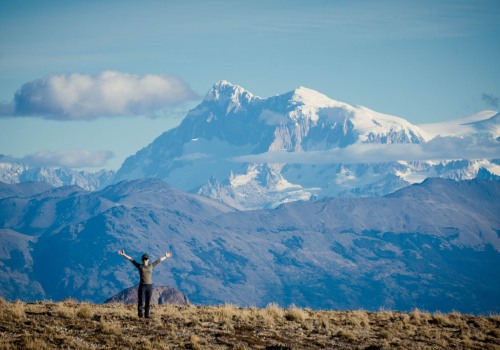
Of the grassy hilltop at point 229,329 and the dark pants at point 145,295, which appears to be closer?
the grassy hilltop at point 229,329

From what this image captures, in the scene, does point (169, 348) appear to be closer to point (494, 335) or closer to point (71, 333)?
point (71, 333)

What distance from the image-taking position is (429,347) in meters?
40.8

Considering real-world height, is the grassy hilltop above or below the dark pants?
below

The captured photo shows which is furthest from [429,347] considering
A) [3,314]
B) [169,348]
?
[3,314]

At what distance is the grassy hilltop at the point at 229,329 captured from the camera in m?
38.2

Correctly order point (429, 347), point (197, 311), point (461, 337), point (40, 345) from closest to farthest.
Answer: point (40, 345) → point (429, 347) → point (461, 337) → point (197, 311)

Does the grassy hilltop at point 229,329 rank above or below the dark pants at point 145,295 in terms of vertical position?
below

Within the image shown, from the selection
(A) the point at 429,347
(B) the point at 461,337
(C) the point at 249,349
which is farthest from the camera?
(B) the point at 461,337

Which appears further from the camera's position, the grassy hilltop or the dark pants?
the dark pants

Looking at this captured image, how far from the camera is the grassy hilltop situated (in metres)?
38.2

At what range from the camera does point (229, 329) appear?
141 ft

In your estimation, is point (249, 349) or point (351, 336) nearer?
point (249, 349)

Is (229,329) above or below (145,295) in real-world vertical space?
below

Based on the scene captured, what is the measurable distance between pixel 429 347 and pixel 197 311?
1488cm
